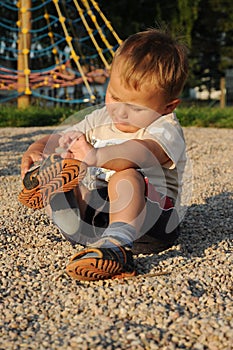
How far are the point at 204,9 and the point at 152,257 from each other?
45.0ft

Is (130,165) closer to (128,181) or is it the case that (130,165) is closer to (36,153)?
(128,181)

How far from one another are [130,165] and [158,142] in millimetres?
145

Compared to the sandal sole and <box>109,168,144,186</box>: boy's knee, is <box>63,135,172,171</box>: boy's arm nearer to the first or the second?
<box>109,168,144,186</box>: boy's knee

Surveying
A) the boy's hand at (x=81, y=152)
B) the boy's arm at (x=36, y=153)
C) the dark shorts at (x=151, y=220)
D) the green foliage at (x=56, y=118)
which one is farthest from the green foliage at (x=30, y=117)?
the boy's hand at (x=81, y=152)

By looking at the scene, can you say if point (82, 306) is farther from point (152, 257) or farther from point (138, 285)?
point (152, 257)

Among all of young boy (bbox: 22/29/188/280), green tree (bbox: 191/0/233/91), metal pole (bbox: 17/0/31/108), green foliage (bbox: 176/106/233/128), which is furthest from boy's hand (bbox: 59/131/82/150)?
green tree (bbox: 191/0/233/91)

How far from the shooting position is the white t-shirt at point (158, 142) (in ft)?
6.15

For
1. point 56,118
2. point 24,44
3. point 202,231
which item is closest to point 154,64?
point 202,231

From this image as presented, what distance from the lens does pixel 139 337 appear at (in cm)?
131

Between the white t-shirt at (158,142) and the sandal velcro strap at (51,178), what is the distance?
0.56ft

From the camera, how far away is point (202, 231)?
2.31m

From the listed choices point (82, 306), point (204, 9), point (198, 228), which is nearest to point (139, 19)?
point (204, 9)

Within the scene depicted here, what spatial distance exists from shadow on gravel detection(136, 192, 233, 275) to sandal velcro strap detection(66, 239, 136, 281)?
0.13 m

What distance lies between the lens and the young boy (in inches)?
67.2
